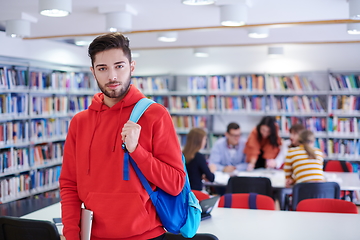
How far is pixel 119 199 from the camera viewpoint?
5.03 feet

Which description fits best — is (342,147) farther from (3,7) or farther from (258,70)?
(3,7)

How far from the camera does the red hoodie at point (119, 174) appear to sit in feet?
5.00

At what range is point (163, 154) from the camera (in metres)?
1.57

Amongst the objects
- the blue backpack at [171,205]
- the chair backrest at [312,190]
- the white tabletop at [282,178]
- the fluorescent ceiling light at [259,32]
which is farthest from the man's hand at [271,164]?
the blue backpack at [171,205]

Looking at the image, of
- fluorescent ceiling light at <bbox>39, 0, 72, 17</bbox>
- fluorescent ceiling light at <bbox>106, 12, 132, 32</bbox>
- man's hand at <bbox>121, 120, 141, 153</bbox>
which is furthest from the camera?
fluorescent ceiling light at <bbox>106, 12, 132, 32</bbox>

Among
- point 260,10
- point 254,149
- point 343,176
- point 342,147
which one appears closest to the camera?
point 260,10

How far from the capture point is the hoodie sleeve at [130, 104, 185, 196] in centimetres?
151

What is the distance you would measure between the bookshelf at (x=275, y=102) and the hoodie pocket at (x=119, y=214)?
18.6ft

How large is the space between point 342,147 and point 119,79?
5853mm

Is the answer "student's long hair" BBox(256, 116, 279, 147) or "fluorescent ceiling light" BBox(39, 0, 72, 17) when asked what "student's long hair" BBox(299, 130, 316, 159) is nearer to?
"student's long hair" BBox(256, 116, 279, 147)

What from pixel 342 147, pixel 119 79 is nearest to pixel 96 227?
pixel 119 79

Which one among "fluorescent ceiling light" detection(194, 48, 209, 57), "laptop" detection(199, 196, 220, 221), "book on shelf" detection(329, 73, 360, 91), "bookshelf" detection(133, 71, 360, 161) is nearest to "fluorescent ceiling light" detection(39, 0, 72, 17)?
"laptop" detection(199, 196, 220, 221)

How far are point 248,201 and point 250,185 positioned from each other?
772mm

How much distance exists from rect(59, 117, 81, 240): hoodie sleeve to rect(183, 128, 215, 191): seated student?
2784 millimetres
